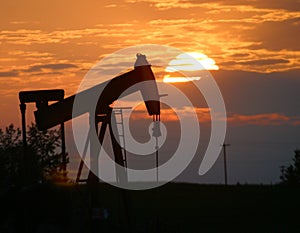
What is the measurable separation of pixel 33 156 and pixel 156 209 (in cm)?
679

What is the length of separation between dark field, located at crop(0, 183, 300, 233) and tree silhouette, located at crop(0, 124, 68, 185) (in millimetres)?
1268

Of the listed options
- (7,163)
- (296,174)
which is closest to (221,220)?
(7,163)

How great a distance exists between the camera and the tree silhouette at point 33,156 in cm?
2370

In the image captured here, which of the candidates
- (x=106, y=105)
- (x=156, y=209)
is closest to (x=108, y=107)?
(x=106, y=105)

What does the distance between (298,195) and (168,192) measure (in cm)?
759

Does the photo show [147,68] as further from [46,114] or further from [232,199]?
[232,199]

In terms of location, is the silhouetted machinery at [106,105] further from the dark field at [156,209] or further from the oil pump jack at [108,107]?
the dark field at [156,209]

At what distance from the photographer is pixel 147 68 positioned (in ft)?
66.8

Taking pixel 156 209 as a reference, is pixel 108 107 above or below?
above

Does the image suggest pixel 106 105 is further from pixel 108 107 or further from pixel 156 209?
pixel 156 209

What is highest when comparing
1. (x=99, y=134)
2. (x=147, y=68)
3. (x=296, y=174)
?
(x=147, y=68)

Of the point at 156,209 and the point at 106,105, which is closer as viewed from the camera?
the point at 106,105

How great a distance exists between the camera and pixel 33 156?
2444 centimetres

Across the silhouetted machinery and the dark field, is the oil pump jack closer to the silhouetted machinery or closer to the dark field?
the silhouetted machinery
